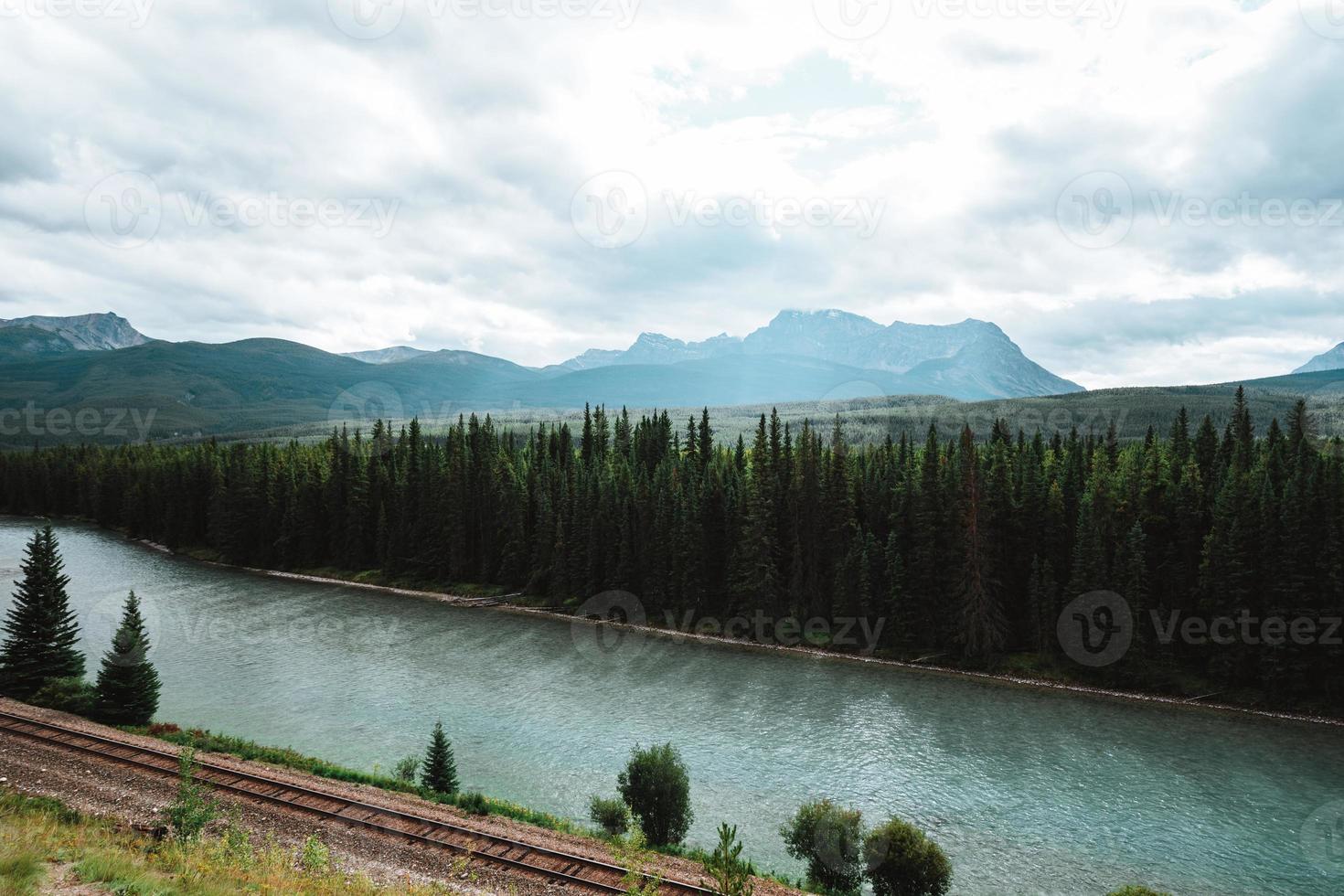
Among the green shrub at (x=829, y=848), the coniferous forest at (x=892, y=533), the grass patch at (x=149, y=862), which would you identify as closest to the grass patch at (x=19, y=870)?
the grass patch at (x=149, y=862)

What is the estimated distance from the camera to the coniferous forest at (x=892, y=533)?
60.5 metres

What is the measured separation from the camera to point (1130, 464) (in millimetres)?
77250

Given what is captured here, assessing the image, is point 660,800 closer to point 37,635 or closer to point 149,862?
point 149,862

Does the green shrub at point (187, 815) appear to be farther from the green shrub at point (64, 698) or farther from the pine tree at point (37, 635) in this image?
Result: the pine tree at point (37, 635)

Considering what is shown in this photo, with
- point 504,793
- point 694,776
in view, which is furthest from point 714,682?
point 504,793

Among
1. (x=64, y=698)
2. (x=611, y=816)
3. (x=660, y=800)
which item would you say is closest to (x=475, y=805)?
(x=611, y=816)

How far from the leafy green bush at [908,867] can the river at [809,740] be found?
13.8 feet

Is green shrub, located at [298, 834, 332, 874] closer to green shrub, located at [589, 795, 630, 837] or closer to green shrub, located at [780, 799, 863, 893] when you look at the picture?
green shrub, located at [589, 795, 630, 837]

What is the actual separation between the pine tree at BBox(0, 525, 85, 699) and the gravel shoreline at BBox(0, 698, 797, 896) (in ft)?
30.6

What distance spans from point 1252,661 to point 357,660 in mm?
74752

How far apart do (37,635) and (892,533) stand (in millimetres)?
66934

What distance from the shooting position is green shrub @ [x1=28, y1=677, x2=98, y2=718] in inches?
1479

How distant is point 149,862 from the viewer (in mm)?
19234

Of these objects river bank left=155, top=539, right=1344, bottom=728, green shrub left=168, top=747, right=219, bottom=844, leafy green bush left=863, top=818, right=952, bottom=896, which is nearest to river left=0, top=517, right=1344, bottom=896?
river bank left=155, top=539, right=1344, bottom=728
